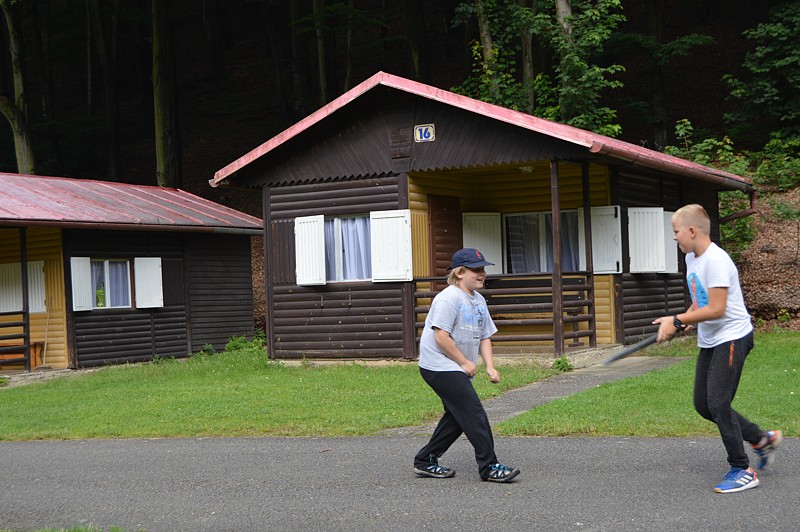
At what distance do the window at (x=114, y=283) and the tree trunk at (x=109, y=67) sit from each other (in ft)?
59.3

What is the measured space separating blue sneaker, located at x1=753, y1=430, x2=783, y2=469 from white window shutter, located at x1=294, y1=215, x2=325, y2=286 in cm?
1165

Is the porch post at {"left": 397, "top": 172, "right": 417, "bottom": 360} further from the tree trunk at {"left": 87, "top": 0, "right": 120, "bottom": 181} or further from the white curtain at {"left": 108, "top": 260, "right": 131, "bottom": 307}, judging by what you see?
the tree trunk at {"left": 87, "top": 0, "right": 120, "bottom": 181}

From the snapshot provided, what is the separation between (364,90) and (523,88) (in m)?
11.2

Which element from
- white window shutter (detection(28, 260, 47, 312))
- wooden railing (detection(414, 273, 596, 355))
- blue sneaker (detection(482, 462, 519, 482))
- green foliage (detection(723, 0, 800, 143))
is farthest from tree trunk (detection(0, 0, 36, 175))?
blue sneaker (detection(482, 462, 519, 482))

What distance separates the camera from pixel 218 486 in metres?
8.05

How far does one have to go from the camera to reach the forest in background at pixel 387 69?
1073 inches

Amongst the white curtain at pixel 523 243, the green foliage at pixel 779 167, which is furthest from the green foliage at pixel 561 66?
the white curtain at pixel 523 243

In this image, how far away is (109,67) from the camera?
3938 cm

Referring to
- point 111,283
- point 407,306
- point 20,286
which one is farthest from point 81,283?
point 407,306

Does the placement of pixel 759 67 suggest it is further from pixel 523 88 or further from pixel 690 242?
pixel 690 242

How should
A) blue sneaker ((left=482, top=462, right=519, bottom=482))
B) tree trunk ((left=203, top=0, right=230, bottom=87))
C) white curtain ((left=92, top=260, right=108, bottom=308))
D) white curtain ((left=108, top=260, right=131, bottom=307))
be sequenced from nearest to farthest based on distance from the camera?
blue sneaker ((left=482, top=462, right=519, bottom=482))
white curtain ((left=92, top=260, right=108, bottom=308))
white curtain ((left=108, top=260, right=131, bottom=307))
tree trunk ((left=203, top=0, right=230, bottom=87))

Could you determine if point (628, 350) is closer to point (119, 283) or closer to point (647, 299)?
point (647, 299)

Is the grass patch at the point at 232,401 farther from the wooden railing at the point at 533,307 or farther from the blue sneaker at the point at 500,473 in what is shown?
the blue sneaker at the point at 500,473

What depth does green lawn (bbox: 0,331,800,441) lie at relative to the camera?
403 inches
